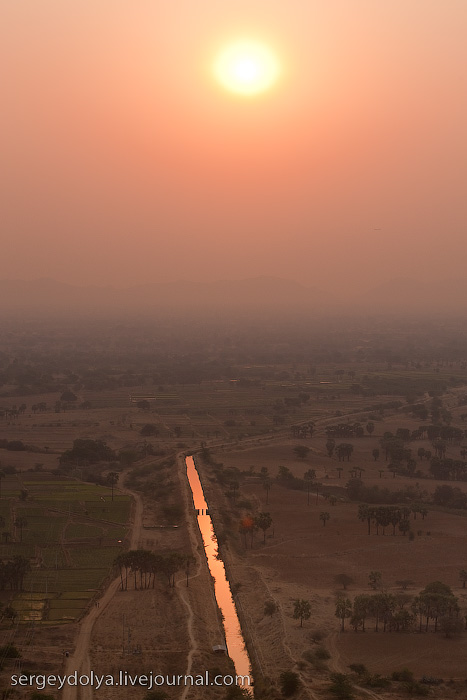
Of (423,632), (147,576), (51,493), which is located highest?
(51,493)

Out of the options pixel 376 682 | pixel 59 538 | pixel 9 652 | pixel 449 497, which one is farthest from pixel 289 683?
pixel 449 497

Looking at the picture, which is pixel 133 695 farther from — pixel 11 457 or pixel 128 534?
pixel 11 457

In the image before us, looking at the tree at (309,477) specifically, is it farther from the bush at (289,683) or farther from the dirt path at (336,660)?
the bush at (289,683)

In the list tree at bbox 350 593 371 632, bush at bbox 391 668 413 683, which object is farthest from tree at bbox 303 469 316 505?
bush at bbox 391 668 413 683

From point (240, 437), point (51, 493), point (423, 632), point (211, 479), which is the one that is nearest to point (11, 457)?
point (51, 493)

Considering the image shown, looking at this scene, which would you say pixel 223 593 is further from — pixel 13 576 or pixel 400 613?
Result: pixel 13 576
